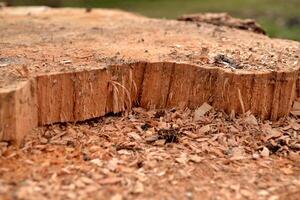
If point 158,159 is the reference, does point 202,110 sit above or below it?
above

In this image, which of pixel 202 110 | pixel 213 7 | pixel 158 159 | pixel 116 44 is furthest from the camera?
pixel 213 7

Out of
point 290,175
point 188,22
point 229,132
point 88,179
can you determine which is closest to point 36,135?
point 88,179

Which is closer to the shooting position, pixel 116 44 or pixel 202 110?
pixel 202 110

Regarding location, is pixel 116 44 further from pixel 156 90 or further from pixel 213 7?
pixel 213 7

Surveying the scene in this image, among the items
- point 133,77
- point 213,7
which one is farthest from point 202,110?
point 213,7

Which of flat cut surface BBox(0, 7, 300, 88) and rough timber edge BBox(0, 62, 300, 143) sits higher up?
flat cut surface BBox(0, 7, 300, 88)

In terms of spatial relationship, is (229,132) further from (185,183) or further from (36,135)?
(36,135)

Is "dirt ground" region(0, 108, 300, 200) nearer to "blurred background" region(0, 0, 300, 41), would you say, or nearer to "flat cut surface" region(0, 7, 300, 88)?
"flat cut surface" region(0, 7, 300, 88)

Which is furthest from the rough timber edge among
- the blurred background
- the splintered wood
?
the blurred background

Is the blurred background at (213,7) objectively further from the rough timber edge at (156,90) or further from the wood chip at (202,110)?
the wood chip at (202,110)
